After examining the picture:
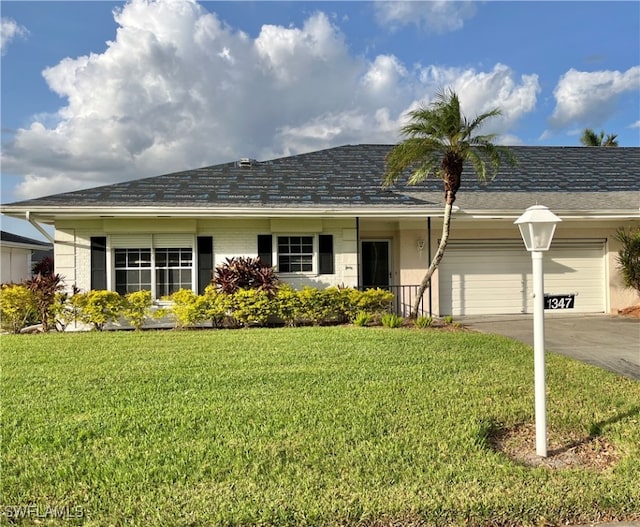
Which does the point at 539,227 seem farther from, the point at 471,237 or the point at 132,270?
the point at 132,270

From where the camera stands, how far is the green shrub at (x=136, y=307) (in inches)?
395

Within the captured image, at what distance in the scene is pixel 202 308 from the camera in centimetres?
1006

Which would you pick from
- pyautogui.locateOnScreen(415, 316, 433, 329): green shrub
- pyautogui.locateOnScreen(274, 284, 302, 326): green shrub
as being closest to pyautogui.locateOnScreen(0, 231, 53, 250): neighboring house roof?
pyautogui.locateOnScreen(274, 284, 302, 326): green shrub

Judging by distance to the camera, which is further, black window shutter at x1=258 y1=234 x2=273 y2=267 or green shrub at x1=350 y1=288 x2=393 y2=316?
black window shutter at x1=258 y1=234 x2=273 y2=267

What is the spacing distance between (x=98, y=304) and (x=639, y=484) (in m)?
9.84

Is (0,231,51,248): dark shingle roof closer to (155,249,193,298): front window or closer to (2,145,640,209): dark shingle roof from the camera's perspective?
(2,145,640,209): dark shingle roof

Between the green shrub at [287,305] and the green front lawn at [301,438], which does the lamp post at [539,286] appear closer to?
the green front lawn at [301,438]

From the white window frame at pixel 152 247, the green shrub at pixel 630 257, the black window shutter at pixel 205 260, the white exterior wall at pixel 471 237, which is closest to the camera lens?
the white window frame at pixel 152 247

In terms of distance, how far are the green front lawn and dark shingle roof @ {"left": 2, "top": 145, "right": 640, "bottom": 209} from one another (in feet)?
15.8

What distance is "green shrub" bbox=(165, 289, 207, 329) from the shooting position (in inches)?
393

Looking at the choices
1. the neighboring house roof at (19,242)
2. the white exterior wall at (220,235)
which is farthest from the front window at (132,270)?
the neighboring house roof at (19,242)

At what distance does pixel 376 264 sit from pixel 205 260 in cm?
478

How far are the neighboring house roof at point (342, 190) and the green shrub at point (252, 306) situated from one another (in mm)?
1945

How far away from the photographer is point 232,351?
748 centimetres
